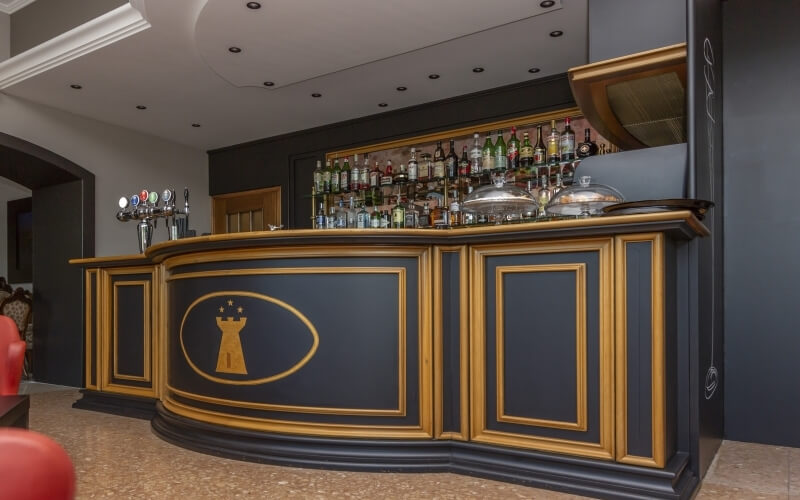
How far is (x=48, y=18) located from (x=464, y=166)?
375cm

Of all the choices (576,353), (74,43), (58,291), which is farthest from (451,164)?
(58,291)

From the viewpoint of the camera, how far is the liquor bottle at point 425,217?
548cm

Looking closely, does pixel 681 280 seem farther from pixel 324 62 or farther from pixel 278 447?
pixel 324 62

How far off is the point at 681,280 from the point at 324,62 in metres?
3.11

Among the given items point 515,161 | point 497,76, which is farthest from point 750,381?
point 497,76

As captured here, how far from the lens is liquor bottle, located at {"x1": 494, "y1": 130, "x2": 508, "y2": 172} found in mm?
5070

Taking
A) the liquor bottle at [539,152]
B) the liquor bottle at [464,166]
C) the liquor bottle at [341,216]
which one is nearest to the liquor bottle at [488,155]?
the liquor bottle at [464,166]

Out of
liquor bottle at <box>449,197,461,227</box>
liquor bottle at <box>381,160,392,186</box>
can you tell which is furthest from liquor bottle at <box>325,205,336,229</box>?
liquor bottle at <box>449,197,461,227</box>

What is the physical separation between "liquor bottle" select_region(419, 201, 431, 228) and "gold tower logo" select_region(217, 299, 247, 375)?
2819 mm

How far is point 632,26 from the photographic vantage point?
9.77 feet

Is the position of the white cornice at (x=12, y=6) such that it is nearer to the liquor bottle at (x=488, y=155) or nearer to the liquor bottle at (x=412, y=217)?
the liquor bottle at (x=412, y=217)

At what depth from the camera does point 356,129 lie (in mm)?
6141

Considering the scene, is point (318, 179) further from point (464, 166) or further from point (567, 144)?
point (567, 144)

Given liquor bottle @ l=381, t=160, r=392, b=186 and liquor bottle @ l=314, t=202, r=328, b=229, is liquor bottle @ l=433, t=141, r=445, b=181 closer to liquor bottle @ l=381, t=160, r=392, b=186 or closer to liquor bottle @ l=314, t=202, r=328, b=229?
liquor bottle @ l=381, t=160, r=392, b=186
